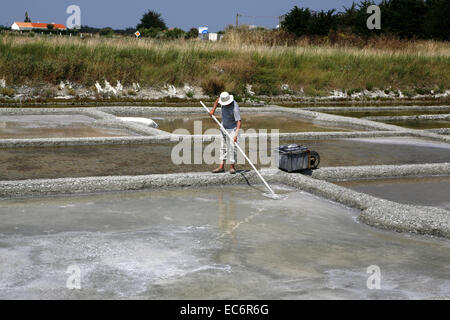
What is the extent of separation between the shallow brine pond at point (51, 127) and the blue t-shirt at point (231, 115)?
5.40m

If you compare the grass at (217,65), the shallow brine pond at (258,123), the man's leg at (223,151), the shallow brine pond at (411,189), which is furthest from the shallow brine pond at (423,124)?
the man's leg at (223,151)

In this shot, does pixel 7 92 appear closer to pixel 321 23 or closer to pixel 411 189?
pixel 411 189

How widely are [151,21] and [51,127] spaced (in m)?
64.6

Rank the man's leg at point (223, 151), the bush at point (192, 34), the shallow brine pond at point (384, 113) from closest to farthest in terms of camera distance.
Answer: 1. the man's leg at point (223, 151)
2. the shallow brine pond at point (384, 113)
3. the bush at point (192, 34)

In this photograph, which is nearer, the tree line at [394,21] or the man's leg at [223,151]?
the man's leg at [223,151]

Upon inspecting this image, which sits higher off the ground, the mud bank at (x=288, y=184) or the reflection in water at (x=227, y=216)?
the mud bank at (x=288, y=184)

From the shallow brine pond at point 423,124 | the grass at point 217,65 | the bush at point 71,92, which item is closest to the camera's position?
the shallow brine pond at point 423,124

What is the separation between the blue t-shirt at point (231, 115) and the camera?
34.4ft

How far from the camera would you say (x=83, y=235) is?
742 cm

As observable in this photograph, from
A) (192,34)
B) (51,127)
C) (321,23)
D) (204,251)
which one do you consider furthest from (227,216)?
(192,34)

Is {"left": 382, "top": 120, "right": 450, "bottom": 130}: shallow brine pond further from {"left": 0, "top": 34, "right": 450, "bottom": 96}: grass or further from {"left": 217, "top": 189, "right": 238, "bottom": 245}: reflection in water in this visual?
{"left": 217, "top": 189, "right": 238, "bottom": 245}: reflection in water

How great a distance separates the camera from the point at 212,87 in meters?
26.4

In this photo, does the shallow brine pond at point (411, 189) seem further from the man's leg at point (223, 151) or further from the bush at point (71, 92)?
the bush at point (71, 92)

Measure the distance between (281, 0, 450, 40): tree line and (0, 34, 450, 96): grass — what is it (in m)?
14.9
